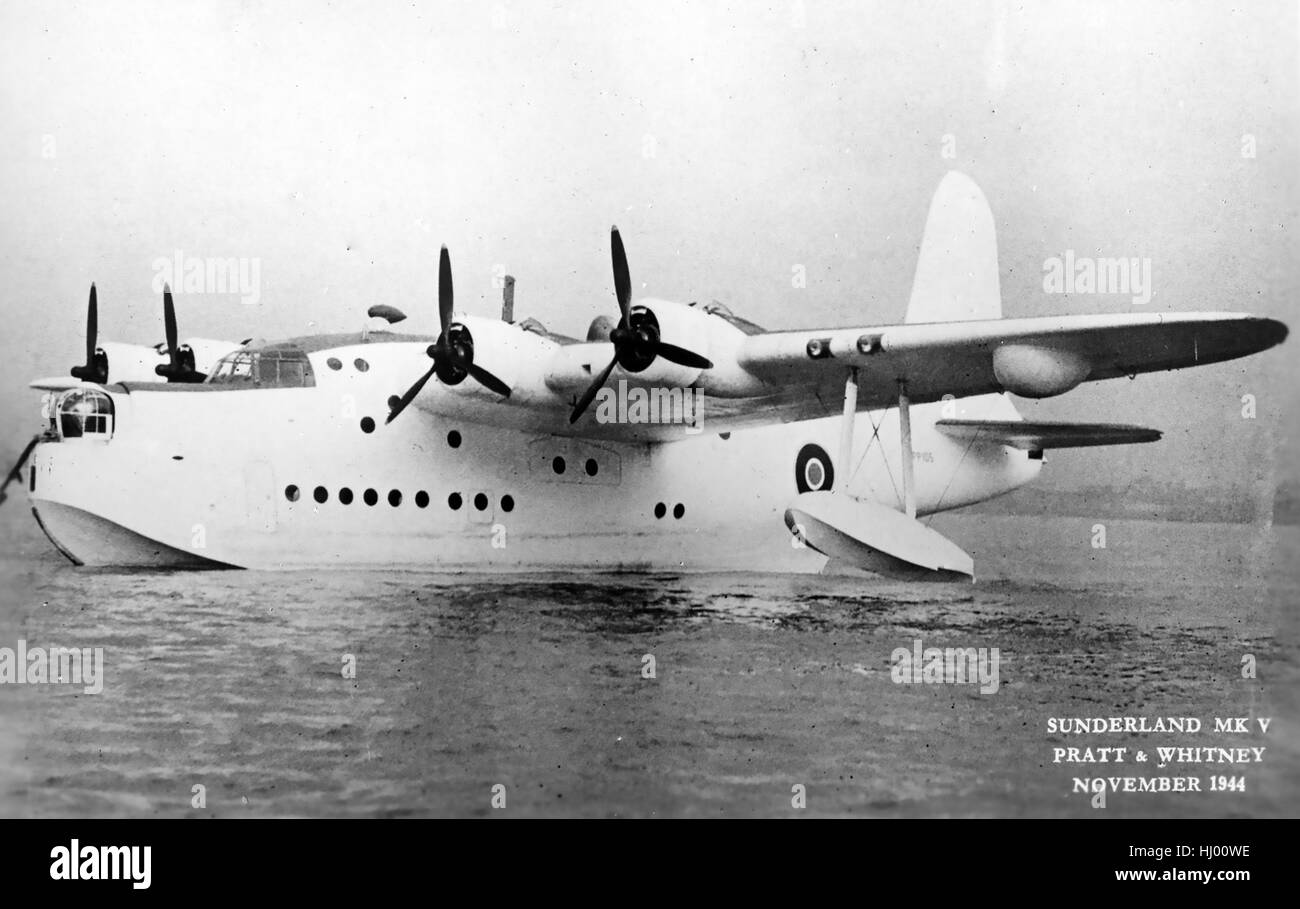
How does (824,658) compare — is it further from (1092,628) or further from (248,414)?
(248,414)

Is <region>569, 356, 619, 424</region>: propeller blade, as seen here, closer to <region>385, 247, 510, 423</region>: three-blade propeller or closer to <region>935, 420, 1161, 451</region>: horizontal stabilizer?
<region>385, 247, 510, 423</region>: three-blade propeller

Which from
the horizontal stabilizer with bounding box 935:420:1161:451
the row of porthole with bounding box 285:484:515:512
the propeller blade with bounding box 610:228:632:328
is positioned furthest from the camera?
the horizontal stabilizer with bounding box 935:420:1161:451

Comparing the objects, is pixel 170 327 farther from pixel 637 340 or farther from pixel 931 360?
pixel 931 360

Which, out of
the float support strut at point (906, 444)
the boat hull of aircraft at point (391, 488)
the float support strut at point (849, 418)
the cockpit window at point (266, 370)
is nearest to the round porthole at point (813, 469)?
the boat hull of aircraft at point (391, 488)

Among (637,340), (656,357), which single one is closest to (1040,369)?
(656,357)

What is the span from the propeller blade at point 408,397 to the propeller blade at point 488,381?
13.4 inches

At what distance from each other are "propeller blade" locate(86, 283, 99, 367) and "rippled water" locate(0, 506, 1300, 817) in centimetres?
175

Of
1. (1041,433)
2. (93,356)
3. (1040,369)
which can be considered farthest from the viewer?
(1041,433)

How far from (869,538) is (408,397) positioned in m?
4.14

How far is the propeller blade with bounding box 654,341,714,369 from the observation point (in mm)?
9406

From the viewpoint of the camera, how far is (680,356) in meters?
9.48

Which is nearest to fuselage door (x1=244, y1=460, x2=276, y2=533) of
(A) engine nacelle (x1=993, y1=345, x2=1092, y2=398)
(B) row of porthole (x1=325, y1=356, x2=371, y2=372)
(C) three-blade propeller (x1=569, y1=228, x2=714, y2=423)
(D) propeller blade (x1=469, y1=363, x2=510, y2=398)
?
(B) row of porthole (x1=325, y1=356, x2=371, y2=372)

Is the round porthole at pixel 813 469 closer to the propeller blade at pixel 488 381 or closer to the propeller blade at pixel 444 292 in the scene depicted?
the propeller blade at pixel 488 381

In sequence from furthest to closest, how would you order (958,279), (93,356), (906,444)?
(958,279) → (93,356) → (906,444)
